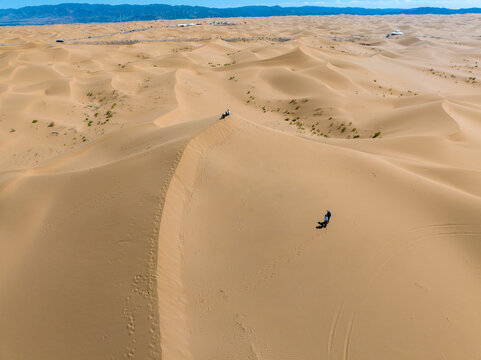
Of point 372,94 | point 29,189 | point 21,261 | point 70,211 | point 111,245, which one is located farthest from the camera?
point 372,94

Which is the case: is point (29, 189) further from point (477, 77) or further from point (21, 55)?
point (477, 77)

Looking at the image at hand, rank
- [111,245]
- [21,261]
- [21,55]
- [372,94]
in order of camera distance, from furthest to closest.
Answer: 1. [21,55]
2. [372,94]
3. [21,261]
4. [111,245]

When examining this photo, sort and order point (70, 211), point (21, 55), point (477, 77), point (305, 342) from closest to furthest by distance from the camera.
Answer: point (305, 342) → point (70, 211) → point (477, 77) → point (21, 55)

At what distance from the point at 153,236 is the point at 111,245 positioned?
4.43 feet

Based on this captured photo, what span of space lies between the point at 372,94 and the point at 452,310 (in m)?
27.3

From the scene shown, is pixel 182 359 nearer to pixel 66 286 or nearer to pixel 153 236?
pixel 153 236

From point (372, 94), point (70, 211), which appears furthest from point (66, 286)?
point (372, 94)

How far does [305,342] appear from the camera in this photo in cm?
613

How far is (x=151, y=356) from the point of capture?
567cm

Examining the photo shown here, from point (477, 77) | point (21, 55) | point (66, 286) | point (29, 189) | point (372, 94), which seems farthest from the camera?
point (21, 55)

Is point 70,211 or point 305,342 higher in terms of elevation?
point 70,211

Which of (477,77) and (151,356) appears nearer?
(151,356)

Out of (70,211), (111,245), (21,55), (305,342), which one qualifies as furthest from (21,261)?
(21,55)

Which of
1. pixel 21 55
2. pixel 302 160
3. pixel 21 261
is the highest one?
pixel 21 55
